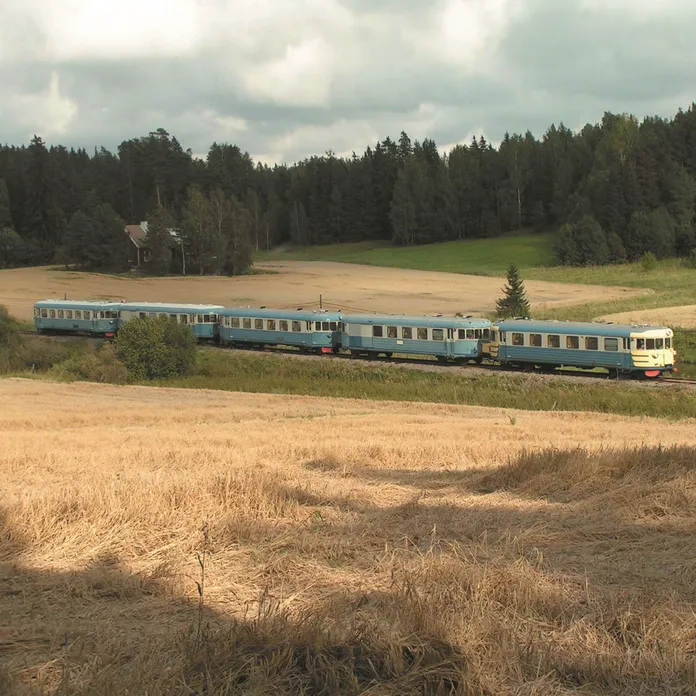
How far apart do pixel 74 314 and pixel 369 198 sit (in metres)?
101

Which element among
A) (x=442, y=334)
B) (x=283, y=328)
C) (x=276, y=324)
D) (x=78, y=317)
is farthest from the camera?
(x=78, y=317)

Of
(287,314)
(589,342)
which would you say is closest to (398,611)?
(589,342)

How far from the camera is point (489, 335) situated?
4294 centimetres

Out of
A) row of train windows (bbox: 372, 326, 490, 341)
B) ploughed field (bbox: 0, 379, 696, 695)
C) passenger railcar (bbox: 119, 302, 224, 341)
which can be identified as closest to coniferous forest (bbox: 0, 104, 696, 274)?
passenger railcar (bbox: 119, 302, 224, 341)

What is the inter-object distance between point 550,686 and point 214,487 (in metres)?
→ 5.73

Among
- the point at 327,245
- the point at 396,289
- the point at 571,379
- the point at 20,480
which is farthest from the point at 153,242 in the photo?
the point at 20,480

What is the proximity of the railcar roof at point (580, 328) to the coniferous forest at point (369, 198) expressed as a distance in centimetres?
6961

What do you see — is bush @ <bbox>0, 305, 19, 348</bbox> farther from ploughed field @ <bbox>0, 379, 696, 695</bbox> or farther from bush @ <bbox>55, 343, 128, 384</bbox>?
ploughed field @ <bbox>0, 379, 696, 695</bbox>

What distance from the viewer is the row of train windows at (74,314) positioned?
2331 inches

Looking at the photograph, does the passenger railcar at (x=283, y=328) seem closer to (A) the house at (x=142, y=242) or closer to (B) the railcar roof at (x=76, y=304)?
(B) the railcar roof at (x=76, y=304)

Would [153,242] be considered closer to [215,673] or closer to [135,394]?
[135,394]

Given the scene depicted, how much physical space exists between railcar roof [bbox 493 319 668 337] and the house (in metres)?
73.1

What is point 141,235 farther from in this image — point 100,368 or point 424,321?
point 424,321

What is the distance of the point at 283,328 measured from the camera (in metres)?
49.4
